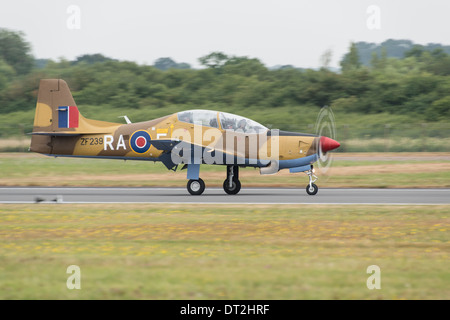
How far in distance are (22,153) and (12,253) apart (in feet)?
89.3

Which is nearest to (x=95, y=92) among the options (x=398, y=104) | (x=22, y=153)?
(x=22, y=153)

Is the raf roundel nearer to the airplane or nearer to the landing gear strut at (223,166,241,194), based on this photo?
→ the airplane

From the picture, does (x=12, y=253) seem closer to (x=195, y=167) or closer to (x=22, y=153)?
(x=195, y=167)

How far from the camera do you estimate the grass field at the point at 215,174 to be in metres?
23.6

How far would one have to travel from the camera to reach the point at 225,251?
1040 cm

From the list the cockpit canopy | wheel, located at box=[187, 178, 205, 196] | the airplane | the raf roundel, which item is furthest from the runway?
the cockpit canopy

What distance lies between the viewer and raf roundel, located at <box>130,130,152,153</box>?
63.1ft

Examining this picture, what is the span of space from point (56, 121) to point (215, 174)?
342 inches

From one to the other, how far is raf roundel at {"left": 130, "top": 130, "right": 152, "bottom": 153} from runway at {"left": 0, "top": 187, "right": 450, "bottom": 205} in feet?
4.80

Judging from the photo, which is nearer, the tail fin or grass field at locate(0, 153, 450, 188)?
the tail fin

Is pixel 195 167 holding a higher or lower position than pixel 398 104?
lower

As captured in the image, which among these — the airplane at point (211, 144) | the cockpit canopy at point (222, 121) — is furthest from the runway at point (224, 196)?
the cockpit canopy at point (222, 121)
